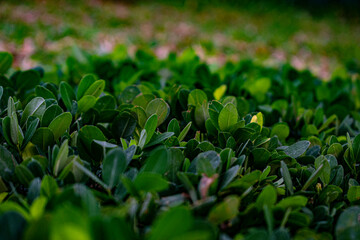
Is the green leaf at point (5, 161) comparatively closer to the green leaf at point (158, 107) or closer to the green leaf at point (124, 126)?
the green leaf at point (124, 126)

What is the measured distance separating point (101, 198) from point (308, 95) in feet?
5.89

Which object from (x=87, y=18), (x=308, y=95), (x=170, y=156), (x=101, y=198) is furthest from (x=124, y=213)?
(x=87, y=18)

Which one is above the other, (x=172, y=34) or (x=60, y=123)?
(x=60, y=123)

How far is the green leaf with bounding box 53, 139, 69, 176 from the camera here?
0.94m

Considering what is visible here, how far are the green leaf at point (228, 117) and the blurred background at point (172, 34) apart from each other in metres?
1.88

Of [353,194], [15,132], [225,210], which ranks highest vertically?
[15,132]

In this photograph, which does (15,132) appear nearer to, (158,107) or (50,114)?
(50,114)

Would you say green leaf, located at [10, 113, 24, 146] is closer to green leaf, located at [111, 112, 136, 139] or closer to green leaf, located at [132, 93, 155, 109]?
green leaf, located at [111, 112, 136, 139]

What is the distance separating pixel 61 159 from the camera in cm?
95

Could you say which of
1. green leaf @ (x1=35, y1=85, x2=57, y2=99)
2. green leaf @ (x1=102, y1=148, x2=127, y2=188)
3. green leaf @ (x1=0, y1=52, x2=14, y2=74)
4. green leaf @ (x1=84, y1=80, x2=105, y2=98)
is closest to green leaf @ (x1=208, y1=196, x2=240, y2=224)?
green leaf @ (x1=102, y1=148, x2=127, y2=188)

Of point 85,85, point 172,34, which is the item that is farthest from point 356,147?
point 172,34

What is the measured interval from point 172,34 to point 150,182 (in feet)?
20.1

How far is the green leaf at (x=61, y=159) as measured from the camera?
94 centimetres

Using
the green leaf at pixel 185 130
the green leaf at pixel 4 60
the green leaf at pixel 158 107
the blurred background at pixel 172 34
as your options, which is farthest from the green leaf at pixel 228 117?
the blurred background at pixel 172 34
